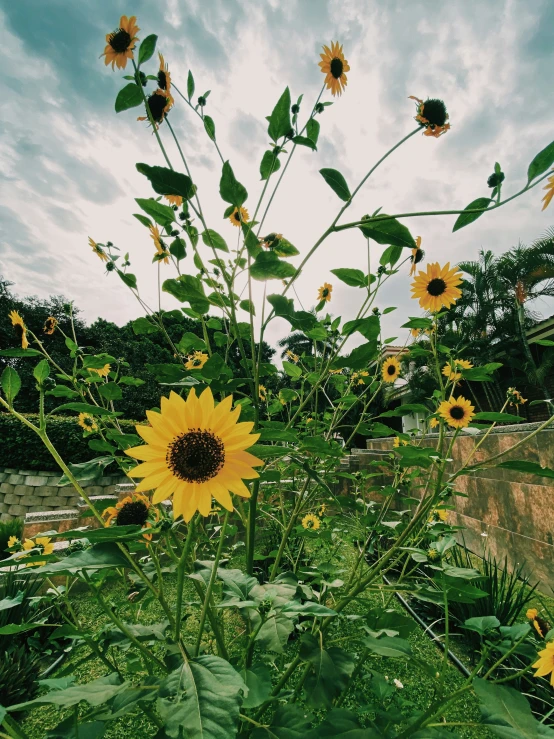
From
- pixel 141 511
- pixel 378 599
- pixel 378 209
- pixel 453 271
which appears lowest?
pixel 378 599

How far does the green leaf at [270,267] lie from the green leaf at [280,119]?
0.26m

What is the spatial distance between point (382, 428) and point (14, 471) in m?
7.39

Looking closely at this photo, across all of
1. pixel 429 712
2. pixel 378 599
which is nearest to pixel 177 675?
pixel 429 712

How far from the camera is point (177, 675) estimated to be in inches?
19.1

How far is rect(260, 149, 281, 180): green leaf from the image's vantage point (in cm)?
81

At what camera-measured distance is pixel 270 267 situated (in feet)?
2.24

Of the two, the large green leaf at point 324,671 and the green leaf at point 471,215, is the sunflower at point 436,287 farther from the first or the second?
the large green leaf at point 324,671

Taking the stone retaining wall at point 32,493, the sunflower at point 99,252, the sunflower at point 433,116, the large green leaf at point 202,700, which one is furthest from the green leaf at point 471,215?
the stone retaining wall at point 32,493

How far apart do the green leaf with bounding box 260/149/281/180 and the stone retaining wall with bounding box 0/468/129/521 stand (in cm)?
619

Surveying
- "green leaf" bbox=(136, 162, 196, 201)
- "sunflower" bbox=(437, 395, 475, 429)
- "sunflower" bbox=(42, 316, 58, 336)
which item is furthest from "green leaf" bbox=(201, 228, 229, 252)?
"sunflower" bbox=(42, 316, 58, 336)

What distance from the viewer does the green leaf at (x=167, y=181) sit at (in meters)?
0.61

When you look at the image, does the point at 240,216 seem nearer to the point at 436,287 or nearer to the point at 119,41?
the point at 119,41

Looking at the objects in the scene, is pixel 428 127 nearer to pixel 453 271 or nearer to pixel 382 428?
pixel 453 271

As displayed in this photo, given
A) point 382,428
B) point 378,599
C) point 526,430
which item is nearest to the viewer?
point 382,428
